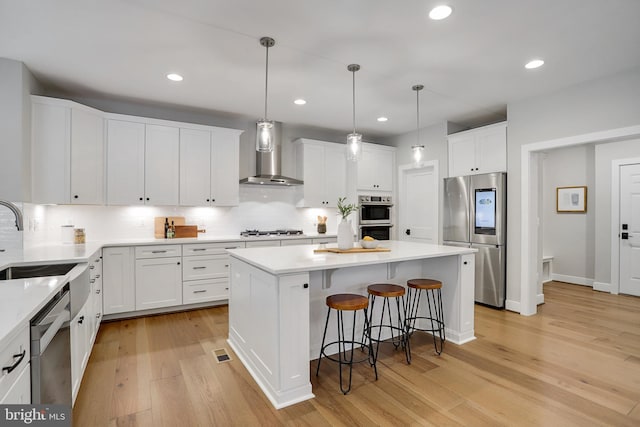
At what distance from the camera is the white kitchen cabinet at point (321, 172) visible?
530 centimetres

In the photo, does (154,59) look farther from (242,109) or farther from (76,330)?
(76,330)

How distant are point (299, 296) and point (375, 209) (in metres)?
3.75

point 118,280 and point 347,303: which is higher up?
point 347,303

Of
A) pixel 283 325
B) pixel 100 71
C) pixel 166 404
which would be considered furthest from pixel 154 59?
pixel 166 404

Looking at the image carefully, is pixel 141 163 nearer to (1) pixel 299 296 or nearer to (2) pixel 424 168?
(1) pixel 299 296

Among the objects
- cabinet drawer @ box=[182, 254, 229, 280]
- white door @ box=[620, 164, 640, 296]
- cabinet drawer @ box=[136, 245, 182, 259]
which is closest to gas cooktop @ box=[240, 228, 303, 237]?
cabinet drawer @ box=[182, 254, 229, 280]

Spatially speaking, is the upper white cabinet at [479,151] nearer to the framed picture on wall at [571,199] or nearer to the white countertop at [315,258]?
the white countertop at [315,258]

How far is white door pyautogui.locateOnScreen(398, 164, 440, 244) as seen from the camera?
17.4 feet

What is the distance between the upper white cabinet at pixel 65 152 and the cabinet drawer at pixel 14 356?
108 inches

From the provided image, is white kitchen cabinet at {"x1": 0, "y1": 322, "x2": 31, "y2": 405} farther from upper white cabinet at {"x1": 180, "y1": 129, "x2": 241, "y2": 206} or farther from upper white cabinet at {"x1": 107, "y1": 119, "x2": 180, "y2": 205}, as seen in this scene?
upper white cabinet at {"x1": 180, "y1": 129, "x2": 241, "y2": 206}

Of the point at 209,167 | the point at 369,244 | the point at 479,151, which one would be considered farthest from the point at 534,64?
the point at 209,167

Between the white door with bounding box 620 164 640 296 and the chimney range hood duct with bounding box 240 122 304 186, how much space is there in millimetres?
5050

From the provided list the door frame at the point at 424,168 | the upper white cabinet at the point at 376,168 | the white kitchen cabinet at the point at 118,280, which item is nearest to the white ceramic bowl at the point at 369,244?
the door frame at the point at 424,168

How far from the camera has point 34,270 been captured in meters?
2.49
